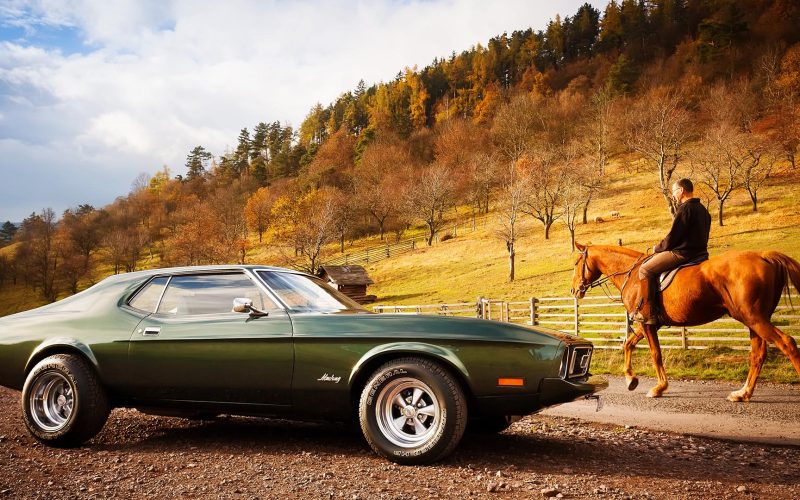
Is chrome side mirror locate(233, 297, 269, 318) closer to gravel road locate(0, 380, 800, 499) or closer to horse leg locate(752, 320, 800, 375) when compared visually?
gravel road locate(0, 380, 800, 499)

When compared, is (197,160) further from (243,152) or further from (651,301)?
(651,301)

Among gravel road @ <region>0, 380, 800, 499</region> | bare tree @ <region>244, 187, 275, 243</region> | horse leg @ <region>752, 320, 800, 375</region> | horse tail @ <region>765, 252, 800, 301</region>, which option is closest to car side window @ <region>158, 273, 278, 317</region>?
gravel road @ <region>0, 380, 800, 499</region>

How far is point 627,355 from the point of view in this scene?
879cm

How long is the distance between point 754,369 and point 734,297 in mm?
1119

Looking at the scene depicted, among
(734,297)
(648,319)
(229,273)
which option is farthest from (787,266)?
(229,273)

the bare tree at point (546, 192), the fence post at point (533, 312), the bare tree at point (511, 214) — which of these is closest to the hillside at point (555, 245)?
the bare tree at point (511, 214)

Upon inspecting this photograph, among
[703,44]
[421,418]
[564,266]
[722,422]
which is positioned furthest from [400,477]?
[703,44]

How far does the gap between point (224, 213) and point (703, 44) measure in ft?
266

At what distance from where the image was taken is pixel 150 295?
553 cm

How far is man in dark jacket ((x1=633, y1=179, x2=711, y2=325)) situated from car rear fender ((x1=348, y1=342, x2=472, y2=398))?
5.15 metres

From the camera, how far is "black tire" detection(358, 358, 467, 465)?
411 cm

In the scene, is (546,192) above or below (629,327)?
above

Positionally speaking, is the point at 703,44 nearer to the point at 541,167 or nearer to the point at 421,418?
the point at 541,167

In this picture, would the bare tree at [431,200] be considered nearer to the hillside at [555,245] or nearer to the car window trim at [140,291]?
the hillside at [555,245]
